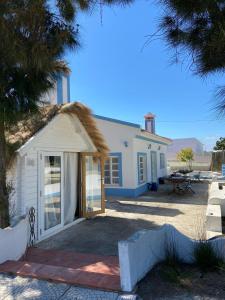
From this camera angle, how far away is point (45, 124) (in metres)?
8.13


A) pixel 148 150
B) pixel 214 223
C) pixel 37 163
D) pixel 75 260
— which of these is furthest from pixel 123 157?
pixel 75 260

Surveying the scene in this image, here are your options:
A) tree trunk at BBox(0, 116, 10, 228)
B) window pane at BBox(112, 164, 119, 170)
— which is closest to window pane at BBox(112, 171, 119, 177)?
window pane at BBox(112, 164, 119, 170)

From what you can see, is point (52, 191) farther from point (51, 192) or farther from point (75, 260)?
point (75, 260)

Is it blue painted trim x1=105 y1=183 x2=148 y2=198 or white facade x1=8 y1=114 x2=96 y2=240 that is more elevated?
white facade x1=8 y1=114 x2=96 y2=240

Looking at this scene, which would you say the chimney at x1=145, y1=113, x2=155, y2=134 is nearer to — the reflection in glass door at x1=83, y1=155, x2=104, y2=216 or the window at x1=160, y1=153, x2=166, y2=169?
the window at x1=160, y1=153, x2=166, y2=169

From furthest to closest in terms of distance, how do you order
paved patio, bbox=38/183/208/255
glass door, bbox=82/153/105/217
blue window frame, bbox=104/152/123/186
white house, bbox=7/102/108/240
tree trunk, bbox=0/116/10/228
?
blue window frame, bbox=104/152/123/186
glass door, bbox=82/153/105/217
paved patio, bbox=38/183/208/255
white house, bbox=7/102/108/240
tree trunk, bbox=0/116/10/228

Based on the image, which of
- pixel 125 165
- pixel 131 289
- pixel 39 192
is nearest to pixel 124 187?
pixel 125 165

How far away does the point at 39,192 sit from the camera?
783 centimetres

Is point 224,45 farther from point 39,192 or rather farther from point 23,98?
point 39,192

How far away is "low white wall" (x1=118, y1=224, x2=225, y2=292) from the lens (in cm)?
419

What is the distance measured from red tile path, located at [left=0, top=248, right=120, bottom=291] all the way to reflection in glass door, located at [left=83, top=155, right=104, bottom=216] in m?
3.62

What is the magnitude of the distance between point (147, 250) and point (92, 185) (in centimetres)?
607

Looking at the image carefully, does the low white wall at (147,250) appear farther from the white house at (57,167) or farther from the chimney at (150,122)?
the chimney at (150,122)

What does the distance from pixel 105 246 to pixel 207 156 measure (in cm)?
3936
